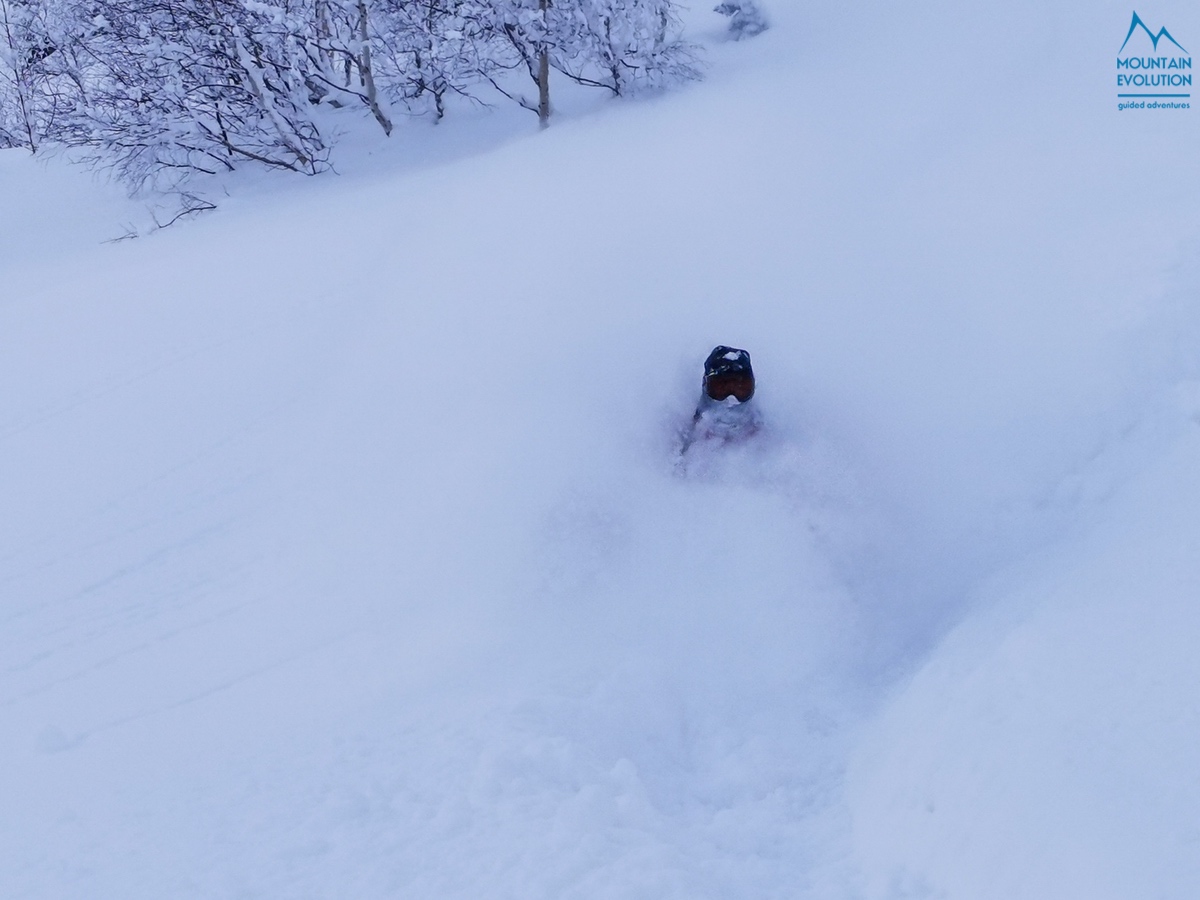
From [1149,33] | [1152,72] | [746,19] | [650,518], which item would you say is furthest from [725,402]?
[746,19]

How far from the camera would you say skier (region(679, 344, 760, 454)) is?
4.90 m

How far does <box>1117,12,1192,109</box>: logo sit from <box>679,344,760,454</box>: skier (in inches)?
177

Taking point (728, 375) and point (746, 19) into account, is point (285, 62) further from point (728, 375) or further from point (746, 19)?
point (728, 375)

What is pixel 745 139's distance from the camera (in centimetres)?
775

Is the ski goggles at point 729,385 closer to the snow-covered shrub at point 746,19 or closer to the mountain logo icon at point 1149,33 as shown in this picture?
the mountain logo icon at point 1149,33

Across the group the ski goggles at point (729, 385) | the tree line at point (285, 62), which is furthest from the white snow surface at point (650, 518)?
the tree line at point (285, 62)

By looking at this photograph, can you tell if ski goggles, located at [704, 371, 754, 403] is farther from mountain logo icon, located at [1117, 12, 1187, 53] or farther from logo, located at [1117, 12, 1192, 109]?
mountain logo icon, located at [1117, 12, 1187, 53]

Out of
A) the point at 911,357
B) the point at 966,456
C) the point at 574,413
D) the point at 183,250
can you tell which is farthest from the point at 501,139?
the point at 966,456

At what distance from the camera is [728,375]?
193 inches

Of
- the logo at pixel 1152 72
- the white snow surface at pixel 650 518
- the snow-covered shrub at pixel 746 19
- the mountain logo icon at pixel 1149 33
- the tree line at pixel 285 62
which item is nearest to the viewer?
the white snow surface at pixel 650 518

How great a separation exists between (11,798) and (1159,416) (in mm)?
6564

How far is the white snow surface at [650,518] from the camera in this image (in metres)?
3.57

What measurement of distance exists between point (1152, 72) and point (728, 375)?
5113mm

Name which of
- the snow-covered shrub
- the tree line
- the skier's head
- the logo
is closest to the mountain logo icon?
the logo
